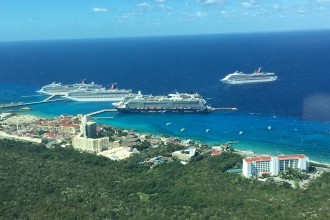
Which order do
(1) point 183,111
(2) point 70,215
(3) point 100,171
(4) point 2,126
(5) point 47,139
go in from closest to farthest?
(2) point 70,215, (3) point 100,171, (5) point 47,139, (4) point 2,126, (1) point 183,111

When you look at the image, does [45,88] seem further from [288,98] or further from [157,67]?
[288,98]

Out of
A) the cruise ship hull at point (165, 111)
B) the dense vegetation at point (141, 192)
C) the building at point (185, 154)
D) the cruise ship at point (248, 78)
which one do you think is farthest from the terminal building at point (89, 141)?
the cruise ship at point (248, 78)

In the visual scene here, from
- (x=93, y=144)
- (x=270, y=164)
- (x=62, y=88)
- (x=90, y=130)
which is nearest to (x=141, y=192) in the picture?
(x=270, y=164)

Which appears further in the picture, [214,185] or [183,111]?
A: [183,111]

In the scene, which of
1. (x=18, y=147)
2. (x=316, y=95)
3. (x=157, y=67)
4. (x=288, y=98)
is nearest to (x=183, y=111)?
(x=288, y=98)

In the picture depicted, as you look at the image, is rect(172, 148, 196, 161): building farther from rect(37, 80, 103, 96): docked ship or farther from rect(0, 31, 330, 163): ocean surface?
rect(37, 80, 103, 96): docked ship

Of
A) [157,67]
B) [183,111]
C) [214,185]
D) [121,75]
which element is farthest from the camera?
[157,67]

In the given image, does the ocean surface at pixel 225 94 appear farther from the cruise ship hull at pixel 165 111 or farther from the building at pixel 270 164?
the building at pixel 270 164

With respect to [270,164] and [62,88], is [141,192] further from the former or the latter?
[62,88]
